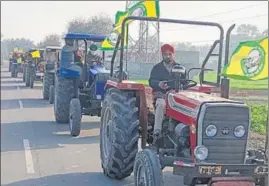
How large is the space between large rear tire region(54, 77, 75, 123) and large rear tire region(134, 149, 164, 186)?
6.47 m

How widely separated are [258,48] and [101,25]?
26.6 feet

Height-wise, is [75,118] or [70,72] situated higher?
[70,72]

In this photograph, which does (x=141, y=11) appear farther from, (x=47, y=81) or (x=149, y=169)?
(x=47, y=81)

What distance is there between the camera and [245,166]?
4.76 meters

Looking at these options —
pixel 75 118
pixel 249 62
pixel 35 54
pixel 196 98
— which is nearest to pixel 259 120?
pixel 75 118

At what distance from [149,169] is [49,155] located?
3.51 m

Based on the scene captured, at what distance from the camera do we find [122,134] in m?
6.07

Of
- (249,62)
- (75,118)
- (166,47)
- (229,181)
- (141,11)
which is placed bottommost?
(75,118)

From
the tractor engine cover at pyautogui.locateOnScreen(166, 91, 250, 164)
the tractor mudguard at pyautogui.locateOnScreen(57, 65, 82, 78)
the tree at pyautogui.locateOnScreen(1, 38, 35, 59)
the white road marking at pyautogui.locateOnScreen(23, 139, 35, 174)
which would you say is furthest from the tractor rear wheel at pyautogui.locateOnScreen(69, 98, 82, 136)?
the tractor engine cover at pyautogui.locateOnScreen(166, 91, 250, 164)

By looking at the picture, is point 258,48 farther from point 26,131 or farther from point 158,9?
point 26,131

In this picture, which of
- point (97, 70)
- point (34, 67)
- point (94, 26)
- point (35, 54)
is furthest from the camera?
point (34, 67)

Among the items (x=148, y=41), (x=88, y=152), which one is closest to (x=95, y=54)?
(x=88, y=152)

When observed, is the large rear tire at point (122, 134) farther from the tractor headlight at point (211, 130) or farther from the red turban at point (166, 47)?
the tractor headlight at point (211, 130)

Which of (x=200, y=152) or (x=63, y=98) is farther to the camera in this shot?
(x=63, y=98)
